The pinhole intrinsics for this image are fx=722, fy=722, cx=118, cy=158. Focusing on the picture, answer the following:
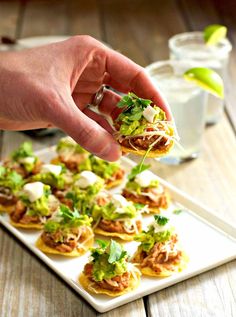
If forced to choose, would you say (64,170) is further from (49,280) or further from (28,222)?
(49,280)

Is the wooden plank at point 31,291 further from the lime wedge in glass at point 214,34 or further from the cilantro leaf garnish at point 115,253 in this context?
the lime wedge in glass at point 214,34

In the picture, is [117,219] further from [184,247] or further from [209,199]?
[209,199]

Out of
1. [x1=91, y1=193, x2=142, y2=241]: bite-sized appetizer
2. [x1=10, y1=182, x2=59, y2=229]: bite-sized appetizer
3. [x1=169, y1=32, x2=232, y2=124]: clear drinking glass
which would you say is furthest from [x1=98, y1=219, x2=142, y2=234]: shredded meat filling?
[x1=169, y1=32, x2=232, y2=124]: clear drinking glass

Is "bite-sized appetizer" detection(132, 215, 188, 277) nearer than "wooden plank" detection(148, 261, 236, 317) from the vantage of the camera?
No

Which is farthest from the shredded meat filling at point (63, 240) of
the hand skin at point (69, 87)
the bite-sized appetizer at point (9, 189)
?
the hand skin at point (69, 87)

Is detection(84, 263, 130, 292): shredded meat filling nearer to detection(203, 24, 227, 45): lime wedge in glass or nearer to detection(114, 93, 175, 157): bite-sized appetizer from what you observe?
detection(114, 93, 175, 157): bite-sized appetizer

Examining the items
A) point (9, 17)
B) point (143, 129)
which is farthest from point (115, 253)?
point (9, 17)
